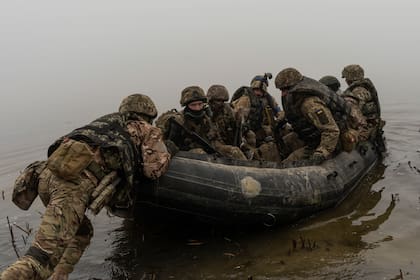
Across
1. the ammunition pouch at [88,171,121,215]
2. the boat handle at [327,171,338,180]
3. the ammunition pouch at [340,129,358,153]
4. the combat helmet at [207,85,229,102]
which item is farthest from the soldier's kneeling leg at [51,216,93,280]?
the ammunition pouch at [340,129,358,153]

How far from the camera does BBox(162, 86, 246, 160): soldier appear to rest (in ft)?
20.2

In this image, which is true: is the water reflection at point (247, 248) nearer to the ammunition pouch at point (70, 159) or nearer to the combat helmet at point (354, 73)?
the ammunition pouch at point (70, 159)

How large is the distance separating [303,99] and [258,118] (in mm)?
1829

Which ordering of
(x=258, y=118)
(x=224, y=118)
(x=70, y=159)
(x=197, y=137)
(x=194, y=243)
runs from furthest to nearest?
(x=258, y=118) → (x=224, y=118) → (x=197, y=137) → (x=194, y=243) → (x=70, y=159)

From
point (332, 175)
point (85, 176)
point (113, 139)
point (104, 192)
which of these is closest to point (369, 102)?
point (332, 175)

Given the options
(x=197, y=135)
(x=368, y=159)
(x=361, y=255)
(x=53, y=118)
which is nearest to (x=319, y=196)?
(x=361, y=255)

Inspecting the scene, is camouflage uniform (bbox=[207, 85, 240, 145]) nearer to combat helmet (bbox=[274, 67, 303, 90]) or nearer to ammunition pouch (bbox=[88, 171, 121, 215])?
combat helmet (bbox=[274, 67, 303, 90])

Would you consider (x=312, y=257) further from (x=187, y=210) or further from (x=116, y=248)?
(x=116, y=248)

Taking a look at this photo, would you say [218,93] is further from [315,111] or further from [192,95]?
[315,111]

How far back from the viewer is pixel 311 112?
643cm

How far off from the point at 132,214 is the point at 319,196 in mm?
2360

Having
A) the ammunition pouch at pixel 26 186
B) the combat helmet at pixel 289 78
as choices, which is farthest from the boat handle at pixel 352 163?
the ammunition pouch at pixel 26 186

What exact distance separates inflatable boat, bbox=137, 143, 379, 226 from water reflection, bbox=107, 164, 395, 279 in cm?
25

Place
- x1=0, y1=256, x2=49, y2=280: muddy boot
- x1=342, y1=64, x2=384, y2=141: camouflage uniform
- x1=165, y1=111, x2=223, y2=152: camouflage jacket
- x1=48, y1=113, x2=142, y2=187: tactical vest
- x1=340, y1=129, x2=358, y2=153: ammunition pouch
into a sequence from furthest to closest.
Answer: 1. x1=342, y1=64, x2=384, y2=141: camouflage uniform
2. x1=340, y1=129, x2=358, y2=153: ammunition pouch
3. x1=165, y1=111, x2=223, y2=152: camouflage jacket
4. x1=48, y1=113, x2=142, y2=187: tactical vest
5. x1=0, y1=256, x2=49, y2=280: muddy boot
